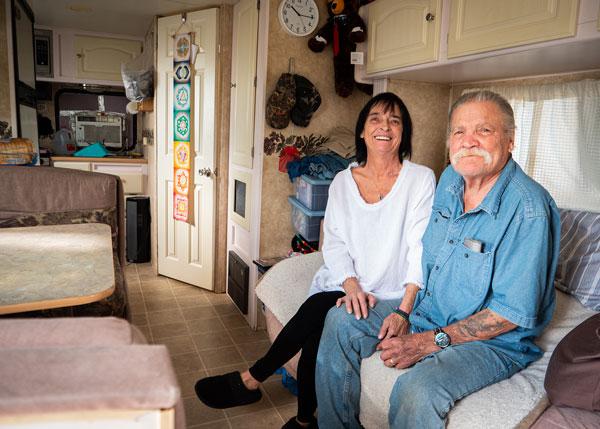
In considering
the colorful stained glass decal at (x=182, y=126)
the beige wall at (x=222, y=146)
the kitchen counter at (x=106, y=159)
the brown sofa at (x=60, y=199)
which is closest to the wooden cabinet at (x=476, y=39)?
the beige wall at (x=222, y=146)

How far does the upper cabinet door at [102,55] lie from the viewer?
4.64 metres

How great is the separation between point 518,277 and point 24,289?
1344 millimetres

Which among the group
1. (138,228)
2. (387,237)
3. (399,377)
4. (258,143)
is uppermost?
(258,143)

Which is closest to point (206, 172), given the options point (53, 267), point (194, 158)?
point (194, 158)

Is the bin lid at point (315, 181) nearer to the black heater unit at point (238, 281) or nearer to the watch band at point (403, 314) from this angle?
the black heater unit at point (238, 281)

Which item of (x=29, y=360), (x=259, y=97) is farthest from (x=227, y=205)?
(x=29, y=360)

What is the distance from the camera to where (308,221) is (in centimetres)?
279

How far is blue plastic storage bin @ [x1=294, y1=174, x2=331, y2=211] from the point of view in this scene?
105 inches

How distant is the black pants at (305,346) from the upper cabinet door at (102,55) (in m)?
3.86

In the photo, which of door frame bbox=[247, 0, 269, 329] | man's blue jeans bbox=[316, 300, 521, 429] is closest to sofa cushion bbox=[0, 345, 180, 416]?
man's blue jeans bbox=[316, 300, 521, 429]

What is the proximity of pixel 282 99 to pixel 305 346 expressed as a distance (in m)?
1.54

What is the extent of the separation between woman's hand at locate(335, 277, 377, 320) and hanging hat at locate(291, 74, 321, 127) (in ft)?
4.40

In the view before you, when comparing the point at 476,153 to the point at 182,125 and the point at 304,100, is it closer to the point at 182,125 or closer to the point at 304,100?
the point at 304,100

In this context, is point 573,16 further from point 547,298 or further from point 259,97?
point 259,97
